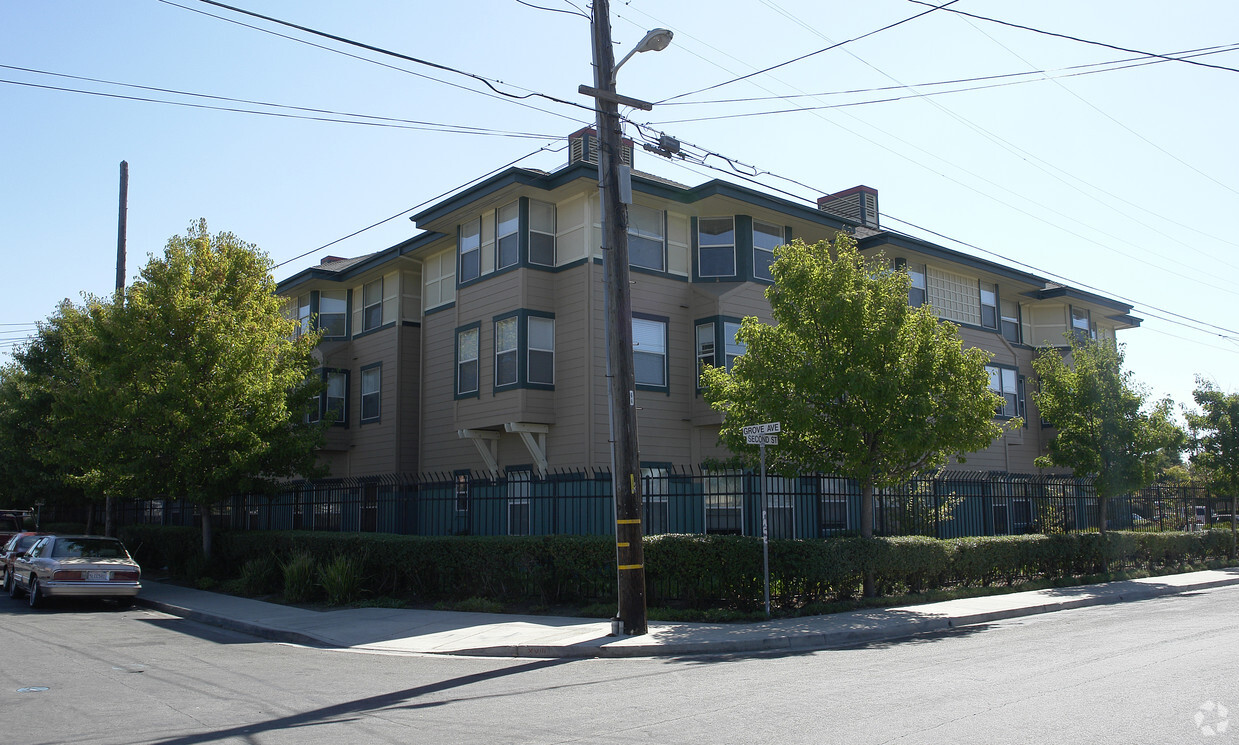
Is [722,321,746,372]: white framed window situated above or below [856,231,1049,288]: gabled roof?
below

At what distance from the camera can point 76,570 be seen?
58.2ft

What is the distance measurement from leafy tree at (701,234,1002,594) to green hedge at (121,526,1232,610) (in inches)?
42.9

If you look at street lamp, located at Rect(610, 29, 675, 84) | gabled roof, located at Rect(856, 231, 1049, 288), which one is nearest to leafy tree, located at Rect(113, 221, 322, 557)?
street lamp, located at Rect(610, 29, 675, 84)

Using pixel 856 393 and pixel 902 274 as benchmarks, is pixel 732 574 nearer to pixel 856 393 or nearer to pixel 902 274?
pixel 856 393

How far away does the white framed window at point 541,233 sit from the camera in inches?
872

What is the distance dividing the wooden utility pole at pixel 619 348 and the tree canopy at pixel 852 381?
12.5 ft

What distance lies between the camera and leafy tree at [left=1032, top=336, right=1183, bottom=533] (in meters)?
22.2

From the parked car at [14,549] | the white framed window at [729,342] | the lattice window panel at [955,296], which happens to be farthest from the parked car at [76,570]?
the lattice window panel at [955,296]

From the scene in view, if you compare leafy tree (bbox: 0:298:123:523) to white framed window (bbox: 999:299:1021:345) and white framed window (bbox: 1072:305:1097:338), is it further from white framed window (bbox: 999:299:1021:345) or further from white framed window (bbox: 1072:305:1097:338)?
white framed window (bbox: 1072:305:1097:338)

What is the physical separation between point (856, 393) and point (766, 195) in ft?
30.0

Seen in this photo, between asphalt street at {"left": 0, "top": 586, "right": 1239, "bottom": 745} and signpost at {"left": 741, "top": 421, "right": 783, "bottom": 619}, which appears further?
signpost at {"left": 741, "top": 421, "right": 783, "bottom": 619}

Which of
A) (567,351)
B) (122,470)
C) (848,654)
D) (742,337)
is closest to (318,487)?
(122,470)

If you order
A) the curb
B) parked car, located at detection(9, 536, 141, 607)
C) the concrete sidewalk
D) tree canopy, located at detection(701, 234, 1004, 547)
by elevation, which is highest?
tree canopy, located at detection(701, 234, 1004, 547)

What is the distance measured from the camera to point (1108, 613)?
15469 millimetres
